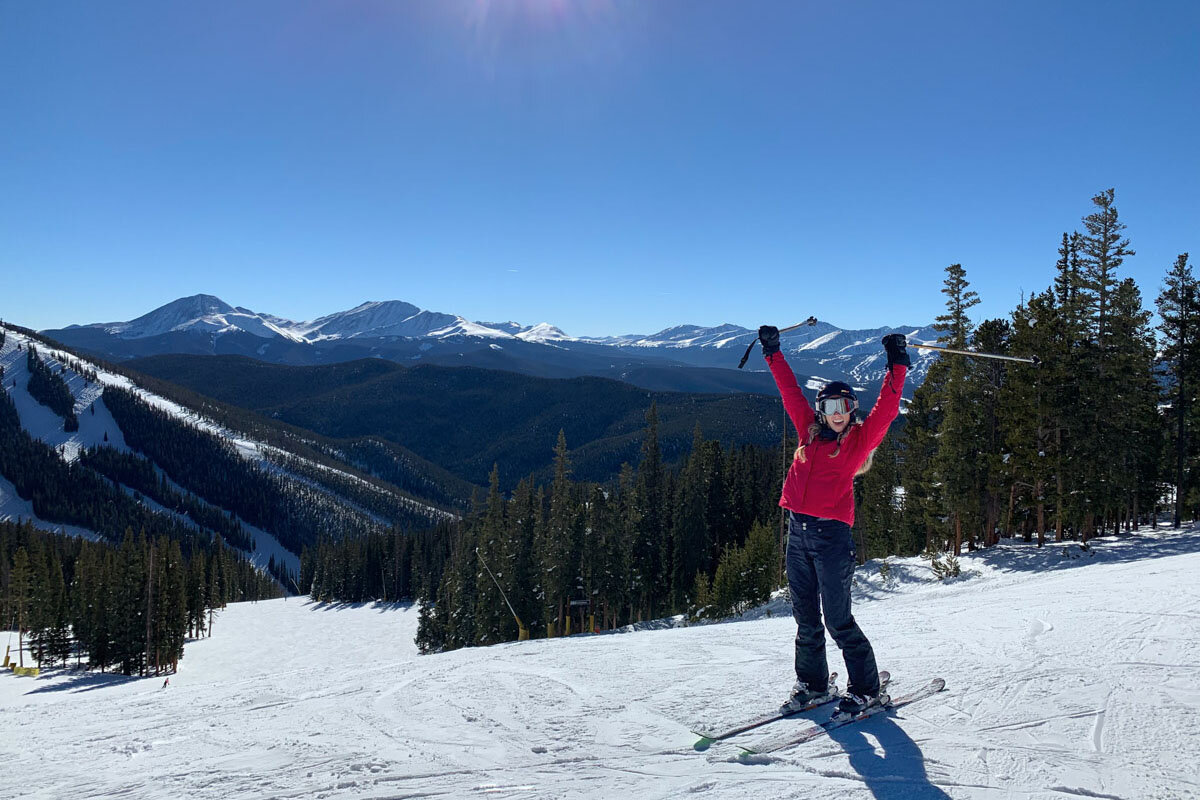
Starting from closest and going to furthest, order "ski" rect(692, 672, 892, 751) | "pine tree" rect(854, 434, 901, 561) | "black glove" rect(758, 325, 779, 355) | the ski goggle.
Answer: "ski" rect(692, 672, 892, 751) < the ski goggle < "black glove" rect(758, 325, 779, 355) < "pine tree" rect(854, 434, 901, 561)

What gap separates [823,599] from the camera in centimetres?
582

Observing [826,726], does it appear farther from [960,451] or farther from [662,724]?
[960,451]

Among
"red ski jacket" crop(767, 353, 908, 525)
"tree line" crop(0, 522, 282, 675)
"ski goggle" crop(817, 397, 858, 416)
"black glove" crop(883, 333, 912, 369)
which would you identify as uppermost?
"black glove" crop(883, 333, 912, 369)

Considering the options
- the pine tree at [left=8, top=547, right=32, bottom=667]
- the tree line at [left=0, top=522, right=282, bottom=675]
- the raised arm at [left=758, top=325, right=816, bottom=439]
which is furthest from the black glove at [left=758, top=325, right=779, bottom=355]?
the pine tree at [left=8, top=547, right=32, bottom=667]

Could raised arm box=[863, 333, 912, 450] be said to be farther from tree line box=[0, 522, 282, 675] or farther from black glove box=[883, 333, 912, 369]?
tree line box=[0, 522, 282, 675]

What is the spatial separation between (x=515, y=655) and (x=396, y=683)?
2.48m

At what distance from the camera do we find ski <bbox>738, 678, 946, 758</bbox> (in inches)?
204

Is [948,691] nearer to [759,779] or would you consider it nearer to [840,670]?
[840,670]

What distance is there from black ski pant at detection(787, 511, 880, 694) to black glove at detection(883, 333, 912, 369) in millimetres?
1558

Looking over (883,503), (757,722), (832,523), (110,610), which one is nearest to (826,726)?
(757,722)

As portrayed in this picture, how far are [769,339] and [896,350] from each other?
1189 millimetres

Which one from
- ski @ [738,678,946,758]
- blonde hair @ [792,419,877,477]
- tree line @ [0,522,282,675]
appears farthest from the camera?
tree line @ [0,522,282,675]

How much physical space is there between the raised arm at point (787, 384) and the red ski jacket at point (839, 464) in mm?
102

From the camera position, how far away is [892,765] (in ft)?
15.5
